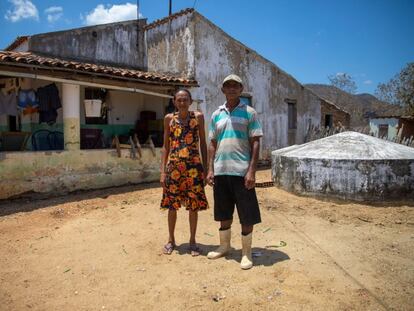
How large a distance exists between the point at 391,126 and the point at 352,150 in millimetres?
19885

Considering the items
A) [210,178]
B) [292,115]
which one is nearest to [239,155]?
[210,178]

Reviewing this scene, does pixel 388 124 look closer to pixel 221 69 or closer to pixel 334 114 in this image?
pixel 334 114

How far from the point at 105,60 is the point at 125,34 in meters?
1.25

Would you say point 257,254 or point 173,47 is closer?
point 257,254

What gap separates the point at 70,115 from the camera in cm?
759

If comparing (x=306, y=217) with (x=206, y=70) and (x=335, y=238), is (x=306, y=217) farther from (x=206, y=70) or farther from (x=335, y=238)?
(x=206, y=70)

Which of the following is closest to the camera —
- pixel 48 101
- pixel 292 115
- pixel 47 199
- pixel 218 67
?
pixel 47 199

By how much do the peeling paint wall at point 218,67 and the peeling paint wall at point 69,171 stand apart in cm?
318

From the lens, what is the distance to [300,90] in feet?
49.5

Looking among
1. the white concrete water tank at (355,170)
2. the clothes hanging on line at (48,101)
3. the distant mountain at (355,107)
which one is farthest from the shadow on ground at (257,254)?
the distant mountain at (355,107)

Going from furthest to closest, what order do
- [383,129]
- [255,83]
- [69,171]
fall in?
[383,129] < [255,83] < [69,171]

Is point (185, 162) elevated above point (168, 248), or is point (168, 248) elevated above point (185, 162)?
point (185, 162)

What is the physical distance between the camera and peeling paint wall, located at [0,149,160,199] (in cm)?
→ 665

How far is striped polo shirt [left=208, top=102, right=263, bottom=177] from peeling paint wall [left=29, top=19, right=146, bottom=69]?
9330 mm
